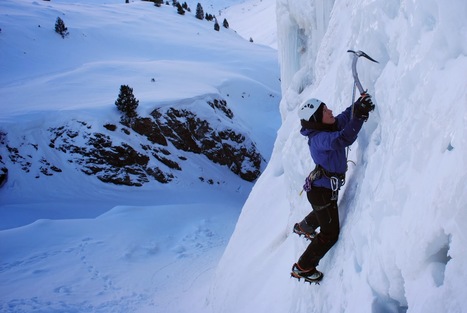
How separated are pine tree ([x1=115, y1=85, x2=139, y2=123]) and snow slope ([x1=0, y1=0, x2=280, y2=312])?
0.67 m

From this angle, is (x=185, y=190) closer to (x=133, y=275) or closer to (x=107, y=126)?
(x=107, y=126)

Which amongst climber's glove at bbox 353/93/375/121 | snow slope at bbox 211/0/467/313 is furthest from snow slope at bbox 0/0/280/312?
climber's glove at bbox 353/93/375/121

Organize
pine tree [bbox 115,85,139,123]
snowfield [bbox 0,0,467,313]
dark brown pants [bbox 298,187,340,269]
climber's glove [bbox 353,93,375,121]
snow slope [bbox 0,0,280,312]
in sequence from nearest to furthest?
snowfield [bbox 0,0,467,313]
climber's glove [bbox 353,93,375,121]
dark brown pants [bbox 298,187,340,269]
snow slope [bbox 0,0,280,312]
pine tree [bbox 115,85,139,123]

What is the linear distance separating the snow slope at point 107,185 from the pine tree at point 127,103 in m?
0.67

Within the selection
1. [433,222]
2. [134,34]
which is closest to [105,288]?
[433,222]

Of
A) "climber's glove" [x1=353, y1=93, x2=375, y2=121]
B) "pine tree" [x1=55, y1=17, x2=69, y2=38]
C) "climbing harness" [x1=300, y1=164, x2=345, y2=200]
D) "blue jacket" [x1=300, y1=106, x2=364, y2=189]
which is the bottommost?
"pine tree" [x1=55, y1=17, x2=69, y2=38]

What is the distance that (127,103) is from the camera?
1905 centimetres

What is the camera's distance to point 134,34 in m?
35.6

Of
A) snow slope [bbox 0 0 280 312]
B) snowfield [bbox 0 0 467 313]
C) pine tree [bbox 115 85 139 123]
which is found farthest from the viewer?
pine tree [bbox 115 85 139 123]

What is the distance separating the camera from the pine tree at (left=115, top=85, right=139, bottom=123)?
62.0 ft

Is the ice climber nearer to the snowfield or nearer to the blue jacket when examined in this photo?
the blue jacket

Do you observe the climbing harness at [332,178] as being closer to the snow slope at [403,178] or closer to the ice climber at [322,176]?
the ice climber at [322,176]

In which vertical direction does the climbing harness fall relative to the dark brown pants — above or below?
above

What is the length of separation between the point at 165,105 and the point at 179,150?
9.21 feet
